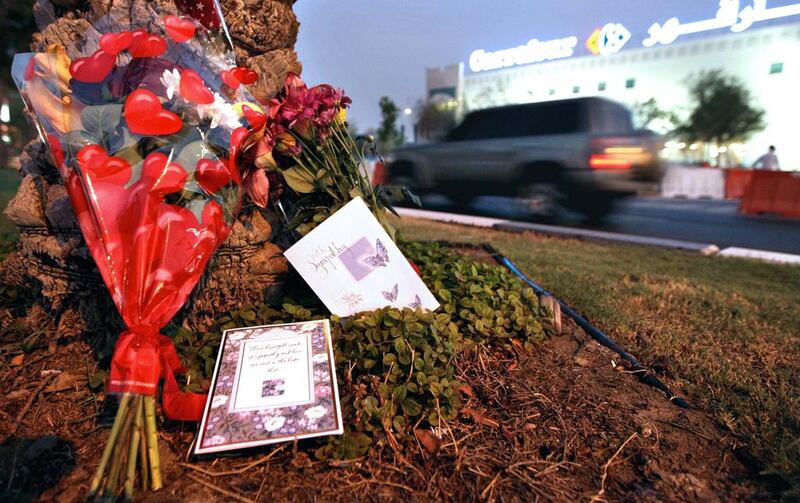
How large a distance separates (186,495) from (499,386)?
112 cm

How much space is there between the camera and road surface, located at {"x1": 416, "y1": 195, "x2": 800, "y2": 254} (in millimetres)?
6875

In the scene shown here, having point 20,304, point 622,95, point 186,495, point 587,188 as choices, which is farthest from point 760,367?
point 622,95

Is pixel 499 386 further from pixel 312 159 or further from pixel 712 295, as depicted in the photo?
pixel 712 295

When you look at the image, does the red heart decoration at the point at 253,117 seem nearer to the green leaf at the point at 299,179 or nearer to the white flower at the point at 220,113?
the white flower at the point at 220,113

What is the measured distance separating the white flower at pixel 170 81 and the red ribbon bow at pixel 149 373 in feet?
2.60

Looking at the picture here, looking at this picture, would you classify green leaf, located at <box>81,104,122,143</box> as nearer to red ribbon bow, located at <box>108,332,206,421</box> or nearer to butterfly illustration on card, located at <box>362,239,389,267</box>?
red ribbon bow, located at <box>108,332,206,421</box>

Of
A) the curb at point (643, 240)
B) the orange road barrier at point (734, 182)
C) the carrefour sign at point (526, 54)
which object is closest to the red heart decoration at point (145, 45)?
the curb at point (643, 240)

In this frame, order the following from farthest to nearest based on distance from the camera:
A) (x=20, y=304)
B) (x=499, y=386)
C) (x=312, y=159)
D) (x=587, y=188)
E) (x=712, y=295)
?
(x=587, y=188) < (x=712, y=295) < (x=20, y=304) < (x=312, y=159) < (x=499, y=386)

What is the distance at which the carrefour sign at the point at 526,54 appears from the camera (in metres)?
37.9

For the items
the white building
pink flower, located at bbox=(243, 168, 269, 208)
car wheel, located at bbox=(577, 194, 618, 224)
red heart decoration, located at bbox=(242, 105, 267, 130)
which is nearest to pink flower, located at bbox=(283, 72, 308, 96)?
red heart decoration, located at bbox=(242, 105, 267, 130)

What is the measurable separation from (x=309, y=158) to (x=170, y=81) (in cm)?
63

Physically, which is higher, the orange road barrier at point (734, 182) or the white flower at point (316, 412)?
the white flower at point (316, 412)

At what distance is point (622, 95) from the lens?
39031 millimetres

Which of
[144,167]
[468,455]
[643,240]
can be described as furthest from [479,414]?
[643,240]
